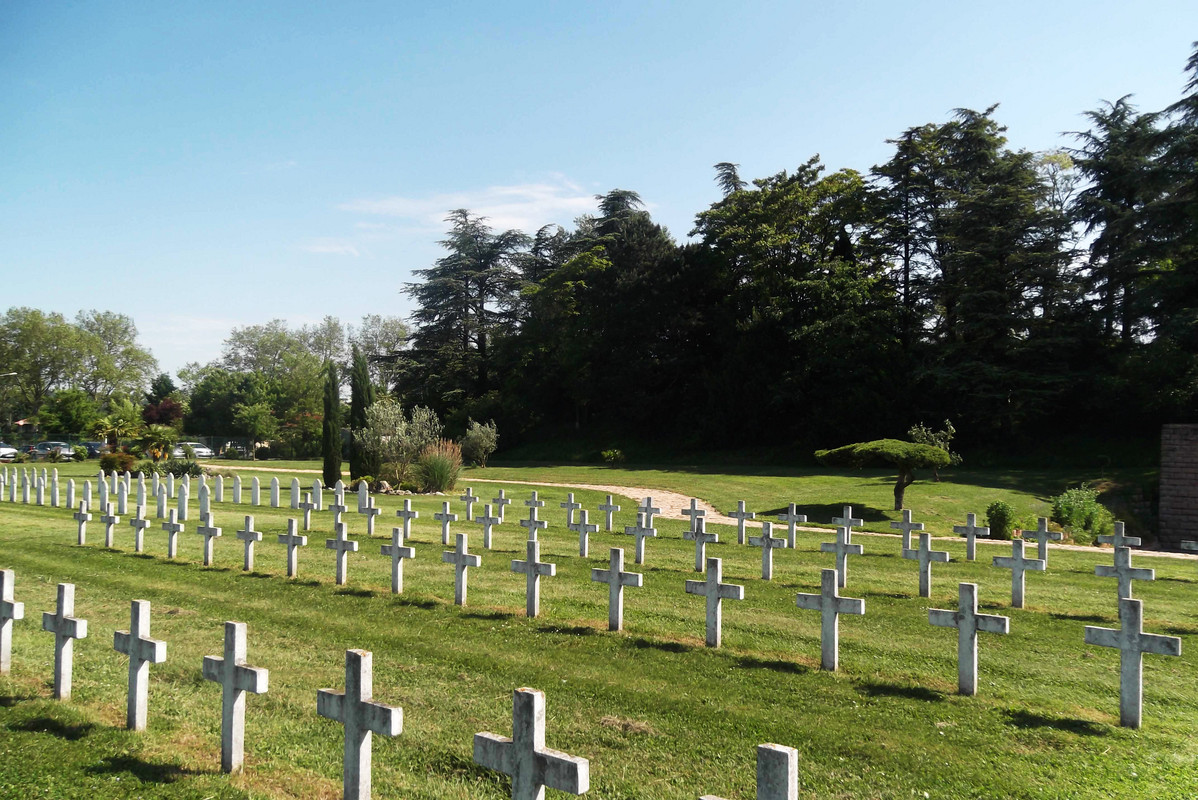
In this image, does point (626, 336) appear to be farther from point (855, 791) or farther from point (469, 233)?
point (855, 791)

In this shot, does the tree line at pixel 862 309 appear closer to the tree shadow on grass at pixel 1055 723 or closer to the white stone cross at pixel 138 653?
the tree shadow on grass at pixel 1055 723

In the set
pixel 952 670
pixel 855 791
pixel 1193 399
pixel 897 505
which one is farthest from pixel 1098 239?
pixel 855 791

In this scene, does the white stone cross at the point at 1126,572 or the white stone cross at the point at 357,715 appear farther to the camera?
the white stone cross at the point at 1126,572

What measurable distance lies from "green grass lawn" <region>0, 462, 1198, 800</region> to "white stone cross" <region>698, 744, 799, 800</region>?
5.73 feet

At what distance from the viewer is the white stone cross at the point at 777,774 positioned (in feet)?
9.29

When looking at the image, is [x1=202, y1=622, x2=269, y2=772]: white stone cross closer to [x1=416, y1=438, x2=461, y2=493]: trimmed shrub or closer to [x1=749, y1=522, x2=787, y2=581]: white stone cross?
[x1=749, y1=522, x2=787, y2=581]: white stone cross

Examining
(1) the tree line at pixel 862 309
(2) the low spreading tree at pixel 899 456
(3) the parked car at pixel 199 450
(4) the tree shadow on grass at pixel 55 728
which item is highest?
(1) the tree line at pixel 862 309

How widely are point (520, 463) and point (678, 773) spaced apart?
40526 millimetres

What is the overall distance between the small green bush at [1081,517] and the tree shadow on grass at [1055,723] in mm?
15411

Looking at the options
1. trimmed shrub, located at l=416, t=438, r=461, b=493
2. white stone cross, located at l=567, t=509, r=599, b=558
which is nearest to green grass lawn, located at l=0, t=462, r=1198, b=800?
white stone cross, located at l=567, t=509, r=599, b=558

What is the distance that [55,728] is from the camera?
17.3 feet

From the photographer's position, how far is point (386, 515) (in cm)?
1748

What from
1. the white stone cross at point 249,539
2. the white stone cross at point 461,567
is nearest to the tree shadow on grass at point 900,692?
the white stone cross at point 461,567

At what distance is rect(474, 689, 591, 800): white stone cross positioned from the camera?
305 cm
